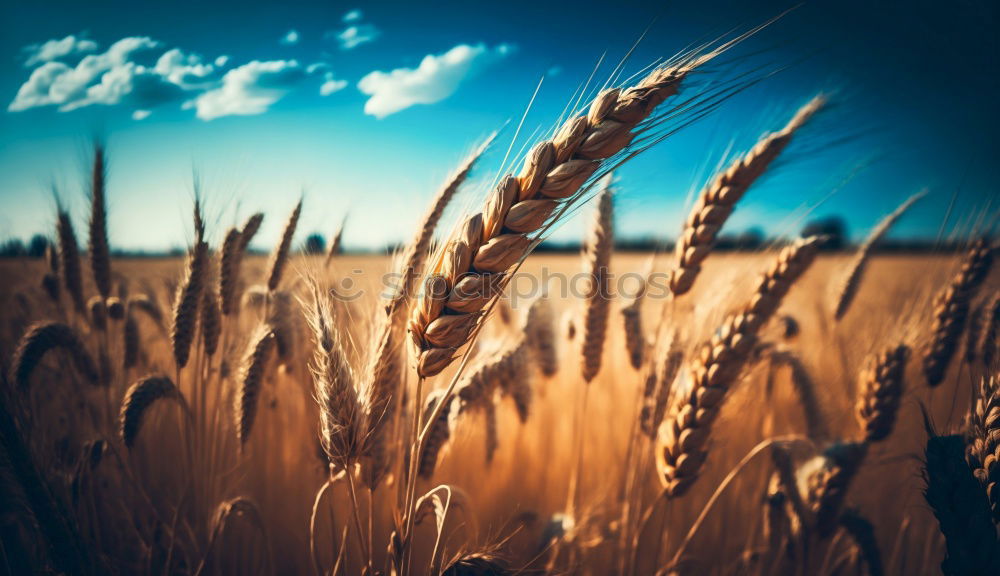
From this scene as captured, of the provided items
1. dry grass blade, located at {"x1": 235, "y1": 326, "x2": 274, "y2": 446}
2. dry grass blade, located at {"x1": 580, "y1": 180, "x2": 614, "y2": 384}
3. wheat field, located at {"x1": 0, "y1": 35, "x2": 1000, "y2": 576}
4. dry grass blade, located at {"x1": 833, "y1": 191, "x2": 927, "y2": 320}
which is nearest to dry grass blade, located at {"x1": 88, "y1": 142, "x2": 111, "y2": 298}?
wheat field, located at {"x1": 0, "y1": 35, "x2": 1000, "y2": 576}

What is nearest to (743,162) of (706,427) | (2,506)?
(706,427)

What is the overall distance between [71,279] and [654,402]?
101 inches

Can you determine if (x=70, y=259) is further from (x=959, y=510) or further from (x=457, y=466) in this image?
(x=959, y=510)

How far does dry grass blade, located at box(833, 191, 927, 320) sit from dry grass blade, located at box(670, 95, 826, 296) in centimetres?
144

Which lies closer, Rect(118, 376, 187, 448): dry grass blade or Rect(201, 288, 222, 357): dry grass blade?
Rect(118, 376, 187, 448): dry grass blade

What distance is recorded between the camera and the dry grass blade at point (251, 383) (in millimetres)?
1221

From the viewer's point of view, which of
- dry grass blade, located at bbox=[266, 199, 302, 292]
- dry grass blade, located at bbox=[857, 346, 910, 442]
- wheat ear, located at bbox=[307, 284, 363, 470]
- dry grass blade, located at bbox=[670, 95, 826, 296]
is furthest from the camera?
dry grass blade, located at bbox=[266, 199, 302, 292]

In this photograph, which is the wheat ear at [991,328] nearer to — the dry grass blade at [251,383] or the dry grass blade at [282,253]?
the dry grass blade at [251,383]

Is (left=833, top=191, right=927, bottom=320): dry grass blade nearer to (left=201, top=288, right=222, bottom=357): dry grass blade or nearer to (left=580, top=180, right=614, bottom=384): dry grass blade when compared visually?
(left=580, top=180, right=614, bottom=384): dry grass blade

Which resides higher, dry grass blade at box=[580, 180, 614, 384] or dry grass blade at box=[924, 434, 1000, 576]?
dry grass blade at box=[580, 180, 614, 384]

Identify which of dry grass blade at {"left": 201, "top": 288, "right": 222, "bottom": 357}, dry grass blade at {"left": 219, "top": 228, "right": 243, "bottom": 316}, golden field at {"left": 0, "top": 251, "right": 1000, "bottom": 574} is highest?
dry grass blade at {"left": 219, "top": 228, "right": 243, "bottom": 316}

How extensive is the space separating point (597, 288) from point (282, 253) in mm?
1285

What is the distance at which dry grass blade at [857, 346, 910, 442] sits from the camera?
4.69ft

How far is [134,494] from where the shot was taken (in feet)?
5.18
